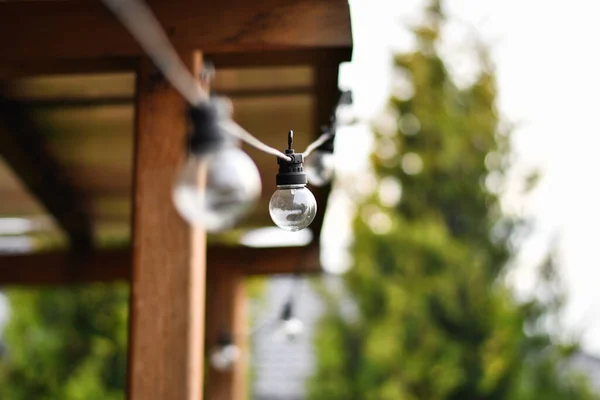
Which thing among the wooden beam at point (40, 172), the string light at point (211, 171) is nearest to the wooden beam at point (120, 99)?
the wooden beam at point (40, 172)

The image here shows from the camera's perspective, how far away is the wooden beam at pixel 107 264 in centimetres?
522

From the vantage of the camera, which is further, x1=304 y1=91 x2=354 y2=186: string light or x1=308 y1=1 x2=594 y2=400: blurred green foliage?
x1=308 y1=1 x2=594 y2=400: blurred green foliage

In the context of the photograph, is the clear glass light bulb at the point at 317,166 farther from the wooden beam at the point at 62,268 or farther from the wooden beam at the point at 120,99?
the wooden beam at the point at 62,268

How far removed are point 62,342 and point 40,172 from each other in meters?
3.42

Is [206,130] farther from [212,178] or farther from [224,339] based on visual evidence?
[224,339]

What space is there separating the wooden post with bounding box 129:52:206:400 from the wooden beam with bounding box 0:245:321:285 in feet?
10.3

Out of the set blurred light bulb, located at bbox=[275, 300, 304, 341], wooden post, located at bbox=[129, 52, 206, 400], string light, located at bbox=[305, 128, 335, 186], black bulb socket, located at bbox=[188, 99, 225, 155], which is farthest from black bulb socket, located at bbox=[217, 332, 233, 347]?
black bulb socket, located at bbox=[188, 99, 225, 155]

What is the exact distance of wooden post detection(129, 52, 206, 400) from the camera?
1950mm

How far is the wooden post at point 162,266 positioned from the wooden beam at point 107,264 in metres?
3.14

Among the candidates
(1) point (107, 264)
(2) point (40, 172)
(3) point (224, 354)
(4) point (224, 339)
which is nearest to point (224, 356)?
(3) point (224, 354)

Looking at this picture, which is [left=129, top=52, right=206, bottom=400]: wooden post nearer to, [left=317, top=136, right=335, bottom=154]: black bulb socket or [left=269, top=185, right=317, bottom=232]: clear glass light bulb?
[left=269, top=185, right=317, bottom=232]: clear glass light bulb

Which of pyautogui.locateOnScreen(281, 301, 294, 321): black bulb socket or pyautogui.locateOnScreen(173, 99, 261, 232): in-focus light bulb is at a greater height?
pyautogui.locateOnScreen(173, 99, 261, 232): in-focus light bulb

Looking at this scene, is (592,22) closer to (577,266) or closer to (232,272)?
(577,266)

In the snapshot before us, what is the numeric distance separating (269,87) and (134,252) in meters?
1.67
